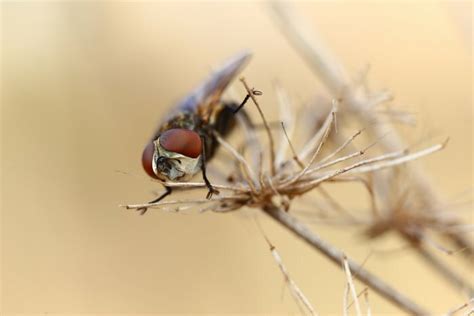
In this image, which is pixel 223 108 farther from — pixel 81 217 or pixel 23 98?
pixel 23 98

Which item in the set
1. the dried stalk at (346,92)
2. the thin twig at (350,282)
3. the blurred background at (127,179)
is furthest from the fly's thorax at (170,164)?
the blurred background at (127,179)

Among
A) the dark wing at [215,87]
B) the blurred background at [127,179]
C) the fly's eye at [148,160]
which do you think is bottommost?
the blurred background at [127,179]

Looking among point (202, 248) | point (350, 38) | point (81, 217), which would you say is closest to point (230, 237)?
point (202, 248)

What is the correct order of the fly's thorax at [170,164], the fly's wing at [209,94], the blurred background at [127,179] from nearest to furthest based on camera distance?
the fly's thorax at [170,164], the fly's wing at [209,94], the blurred background at [127,179]

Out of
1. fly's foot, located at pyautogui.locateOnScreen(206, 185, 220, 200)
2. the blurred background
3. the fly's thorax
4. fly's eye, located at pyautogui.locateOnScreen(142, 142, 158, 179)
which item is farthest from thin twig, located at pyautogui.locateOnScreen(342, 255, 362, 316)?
the blurred background

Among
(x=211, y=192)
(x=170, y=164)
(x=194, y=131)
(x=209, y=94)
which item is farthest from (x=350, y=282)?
(x=209, y=94)

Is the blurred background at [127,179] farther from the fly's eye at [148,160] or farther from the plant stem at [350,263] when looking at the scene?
the fly's eye at [148,160]
